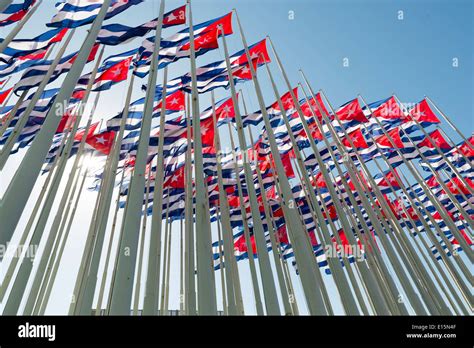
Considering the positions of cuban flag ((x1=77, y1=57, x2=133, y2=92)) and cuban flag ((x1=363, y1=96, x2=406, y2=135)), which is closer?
cuban flag ((x1=77, y1=57, x2=133, y2=92))

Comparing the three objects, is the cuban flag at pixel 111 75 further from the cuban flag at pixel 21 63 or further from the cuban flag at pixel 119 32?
the cuban flag at pixel 119 32

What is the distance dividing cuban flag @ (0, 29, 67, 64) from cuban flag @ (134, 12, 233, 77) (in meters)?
2.87

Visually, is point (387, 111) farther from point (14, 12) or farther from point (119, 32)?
point (14, 12)

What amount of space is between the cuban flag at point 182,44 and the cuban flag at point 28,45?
2.87 meters

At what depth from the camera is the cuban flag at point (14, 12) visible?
35.3 ft

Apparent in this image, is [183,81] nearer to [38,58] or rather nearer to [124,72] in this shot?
[124,72]

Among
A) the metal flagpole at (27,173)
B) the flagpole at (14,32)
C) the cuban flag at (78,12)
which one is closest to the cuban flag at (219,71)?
the cuban flag at (78,12)

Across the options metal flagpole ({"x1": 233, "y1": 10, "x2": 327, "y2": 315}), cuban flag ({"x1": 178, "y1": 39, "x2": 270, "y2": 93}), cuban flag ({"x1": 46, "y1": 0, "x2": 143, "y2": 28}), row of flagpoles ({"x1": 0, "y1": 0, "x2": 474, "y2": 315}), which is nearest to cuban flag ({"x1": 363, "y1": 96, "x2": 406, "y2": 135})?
row of flagpoles ({"x1": 0, "y1": 0, "x2": 474, "y2": 315})

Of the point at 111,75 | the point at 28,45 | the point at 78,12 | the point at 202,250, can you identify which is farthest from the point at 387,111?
the point at 28,45

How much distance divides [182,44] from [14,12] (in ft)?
16.6

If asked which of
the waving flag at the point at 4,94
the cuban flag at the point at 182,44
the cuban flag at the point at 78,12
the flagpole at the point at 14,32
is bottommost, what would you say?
the flagpole at the point at 14,32

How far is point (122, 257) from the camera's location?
5156mm

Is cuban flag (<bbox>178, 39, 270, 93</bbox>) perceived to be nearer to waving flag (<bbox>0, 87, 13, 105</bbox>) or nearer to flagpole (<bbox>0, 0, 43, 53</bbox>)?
flagpole (<bbox>0, 0, 43, 53</bbox>)

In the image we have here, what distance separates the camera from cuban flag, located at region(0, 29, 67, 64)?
11.5 m
